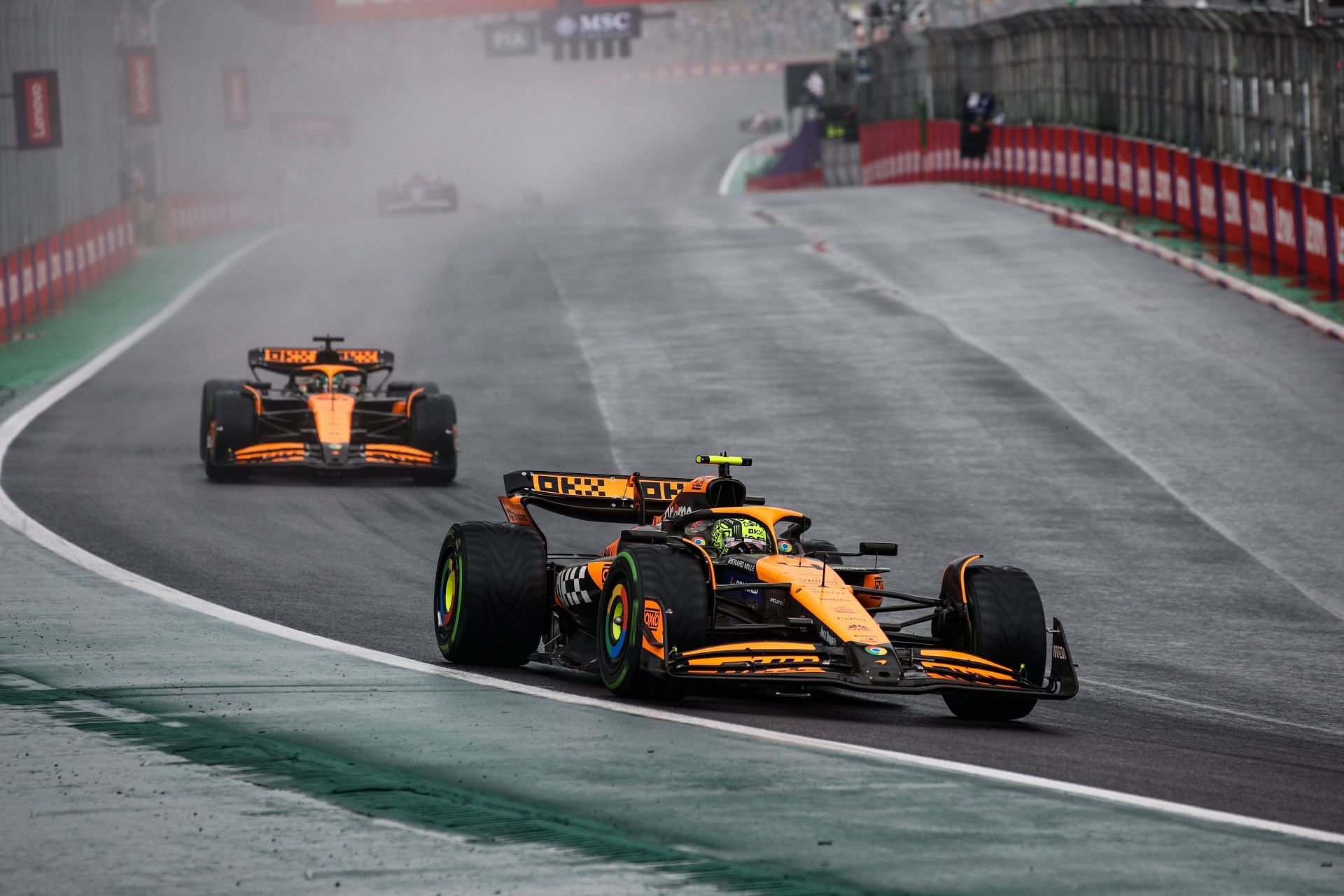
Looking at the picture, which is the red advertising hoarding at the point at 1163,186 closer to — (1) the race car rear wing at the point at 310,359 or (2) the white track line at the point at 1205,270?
(2) the white track line at the point at 1205,270

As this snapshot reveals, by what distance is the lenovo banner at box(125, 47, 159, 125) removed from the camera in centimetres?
5066

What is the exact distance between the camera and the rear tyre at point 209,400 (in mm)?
19344

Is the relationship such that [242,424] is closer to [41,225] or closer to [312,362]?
[312,362]

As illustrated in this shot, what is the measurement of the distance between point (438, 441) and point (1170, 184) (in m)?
20.7

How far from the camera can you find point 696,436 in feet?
71.8

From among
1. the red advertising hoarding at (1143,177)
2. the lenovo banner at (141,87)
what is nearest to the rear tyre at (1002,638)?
the red advertising hoarding at (1143,177)

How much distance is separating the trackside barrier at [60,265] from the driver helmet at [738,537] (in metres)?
23.5

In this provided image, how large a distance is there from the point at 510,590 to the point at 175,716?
258 centimetres

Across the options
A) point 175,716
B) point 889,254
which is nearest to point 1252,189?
point 889,254

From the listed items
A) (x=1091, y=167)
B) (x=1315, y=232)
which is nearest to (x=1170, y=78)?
(x=1091, y=167)

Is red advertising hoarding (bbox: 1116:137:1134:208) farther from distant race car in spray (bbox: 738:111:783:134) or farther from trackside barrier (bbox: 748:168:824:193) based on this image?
distant race car in spray (bbox: 738:111:783:134)

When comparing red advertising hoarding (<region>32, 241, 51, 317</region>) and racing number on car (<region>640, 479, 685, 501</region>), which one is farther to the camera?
red advertising hoarding (<region>32, 241, 51, 317</region>)

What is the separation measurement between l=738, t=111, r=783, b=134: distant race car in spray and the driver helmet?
→ 101 meters

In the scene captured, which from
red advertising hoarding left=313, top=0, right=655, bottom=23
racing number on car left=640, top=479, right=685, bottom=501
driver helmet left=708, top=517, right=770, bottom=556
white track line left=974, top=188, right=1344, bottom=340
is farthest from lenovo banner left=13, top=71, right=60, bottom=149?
red advertising hoarding left=313, top=0, right=655, bottom=23
